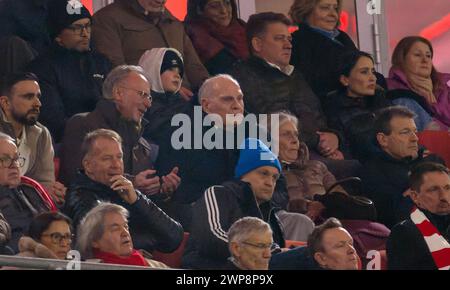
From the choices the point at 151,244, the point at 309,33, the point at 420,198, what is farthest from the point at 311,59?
the point at 151,244

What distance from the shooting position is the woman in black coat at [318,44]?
13.1 metres

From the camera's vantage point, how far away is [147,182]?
11.5 meters

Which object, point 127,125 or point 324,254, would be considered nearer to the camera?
point 324,254

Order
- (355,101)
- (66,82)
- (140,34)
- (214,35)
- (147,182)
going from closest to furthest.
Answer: (147,182) < (66,82) < (140,34) < (214,35) < (355,101)

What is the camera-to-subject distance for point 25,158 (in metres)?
11.3

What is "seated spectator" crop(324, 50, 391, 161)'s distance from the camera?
1292 centimetres

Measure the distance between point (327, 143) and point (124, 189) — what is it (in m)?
2.01

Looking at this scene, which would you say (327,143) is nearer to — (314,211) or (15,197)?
(314,211)

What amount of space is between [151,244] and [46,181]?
72 cm

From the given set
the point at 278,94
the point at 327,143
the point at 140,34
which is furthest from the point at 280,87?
the point at 140,34

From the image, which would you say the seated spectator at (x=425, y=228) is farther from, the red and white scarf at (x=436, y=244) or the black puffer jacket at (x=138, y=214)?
the black puffer jacket at (x=138, y=214)

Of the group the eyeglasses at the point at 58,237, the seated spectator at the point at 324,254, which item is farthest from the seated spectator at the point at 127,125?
the seated spectator at the point at 324,254
